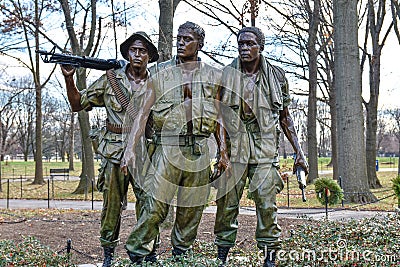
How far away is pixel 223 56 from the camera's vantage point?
55.6 ft

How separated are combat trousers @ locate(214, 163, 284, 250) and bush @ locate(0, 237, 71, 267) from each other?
205 centimetres

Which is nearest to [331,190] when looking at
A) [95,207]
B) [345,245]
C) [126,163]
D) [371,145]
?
[345,245]

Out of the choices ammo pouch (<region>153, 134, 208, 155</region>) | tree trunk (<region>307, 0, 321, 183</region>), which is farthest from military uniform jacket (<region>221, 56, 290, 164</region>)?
tree trunk (<region>307, 0, 321, 183</region>)

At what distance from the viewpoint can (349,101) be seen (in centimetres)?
1355

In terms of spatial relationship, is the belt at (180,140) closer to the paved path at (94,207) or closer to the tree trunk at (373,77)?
the paved path at (94,207)

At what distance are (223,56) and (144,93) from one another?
11891mm

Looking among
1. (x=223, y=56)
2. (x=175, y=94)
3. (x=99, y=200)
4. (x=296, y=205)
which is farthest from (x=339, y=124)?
(x=175, y=94)

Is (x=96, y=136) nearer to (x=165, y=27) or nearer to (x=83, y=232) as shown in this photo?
(x=83, y=232)

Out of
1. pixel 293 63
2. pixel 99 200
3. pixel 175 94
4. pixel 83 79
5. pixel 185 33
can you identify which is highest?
pixel 293 63

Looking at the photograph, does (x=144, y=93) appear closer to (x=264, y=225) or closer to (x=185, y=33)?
(x=185, y=33)

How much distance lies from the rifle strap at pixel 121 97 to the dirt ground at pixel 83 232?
2400mm

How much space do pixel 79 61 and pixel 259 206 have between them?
2.36m

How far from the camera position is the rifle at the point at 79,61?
5.21 m

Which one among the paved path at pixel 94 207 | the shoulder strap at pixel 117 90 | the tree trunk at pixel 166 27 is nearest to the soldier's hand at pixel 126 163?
the shoulder strap at pixel 117 90
